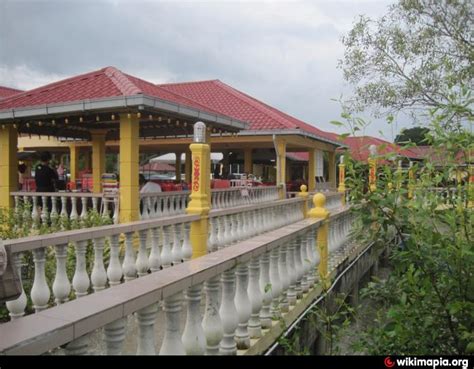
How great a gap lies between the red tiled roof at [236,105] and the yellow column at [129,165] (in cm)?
690

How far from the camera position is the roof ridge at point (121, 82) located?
7525 mm

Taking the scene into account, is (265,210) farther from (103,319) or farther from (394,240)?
(103,319)

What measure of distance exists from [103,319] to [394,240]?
2.30 m

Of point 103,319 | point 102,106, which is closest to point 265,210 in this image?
point 102,106

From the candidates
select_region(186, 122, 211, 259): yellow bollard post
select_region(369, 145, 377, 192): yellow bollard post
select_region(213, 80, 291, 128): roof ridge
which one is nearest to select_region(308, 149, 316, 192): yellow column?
select_region(213, 80, 291, 128): roof ridge

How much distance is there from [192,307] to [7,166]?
316 inches

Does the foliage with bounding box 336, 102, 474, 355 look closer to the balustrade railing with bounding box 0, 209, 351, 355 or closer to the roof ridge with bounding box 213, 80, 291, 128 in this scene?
the balustrade railing with bounding box 0, 209, 351, 355

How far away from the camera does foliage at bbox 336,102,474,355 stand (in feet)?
7.84

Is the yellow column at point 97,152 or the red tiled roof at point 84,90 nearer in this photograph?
the red tiled roof at point 84,90

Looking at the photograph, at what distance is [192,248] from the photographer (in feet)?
19.4

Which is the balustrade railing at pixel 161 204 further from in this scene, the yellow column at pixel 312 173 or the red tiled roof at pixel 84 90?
the yellow column at pixel 312 173

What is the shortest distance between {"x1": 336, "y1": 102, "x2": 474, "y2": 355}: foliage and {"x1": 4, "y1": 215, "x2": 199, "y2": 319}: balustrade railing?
253 cm
